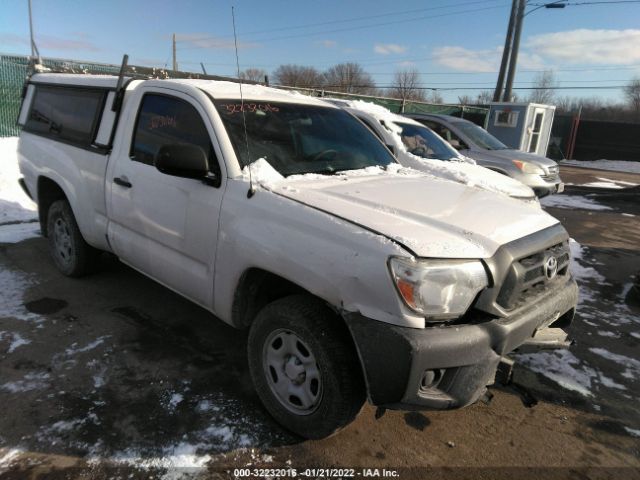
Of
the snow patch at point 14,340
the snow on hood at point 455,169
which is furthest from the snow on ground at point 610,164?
the snow patch at point 14,340

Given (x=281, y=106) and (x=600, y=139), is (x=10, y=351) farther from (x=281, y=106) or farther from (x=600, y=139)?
(x=600, y=139)

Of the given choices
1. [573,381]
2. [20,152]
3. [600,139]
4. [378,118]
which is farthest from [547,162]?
[600,139]

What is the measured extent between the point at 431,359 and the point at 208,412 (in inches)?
58.2

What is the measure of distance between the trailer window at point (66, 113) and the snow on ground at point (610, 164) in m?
22.5

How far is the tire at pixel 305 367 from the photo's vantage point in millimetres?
2346

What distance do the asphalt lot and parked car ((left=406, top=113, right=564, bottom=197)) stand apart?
5487 mm

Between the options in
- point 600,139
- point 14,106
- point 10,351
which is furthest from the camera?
point 600,139

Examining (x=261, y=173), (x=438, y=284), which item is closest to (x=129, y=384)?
(x=261, y=173)

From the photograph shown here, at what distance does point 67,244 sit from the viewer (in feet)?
15.4

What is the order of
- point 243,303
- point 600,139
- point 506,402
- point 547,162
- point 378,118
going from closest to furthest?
point 243,303, point 506,402, point 378,118, point 547,162, point 600,139

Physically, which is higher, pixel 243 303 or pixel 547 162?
pixel 547 162

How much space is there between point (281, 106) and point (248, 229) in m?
1.30

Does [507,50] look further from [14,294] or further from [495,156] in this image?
[14,294]

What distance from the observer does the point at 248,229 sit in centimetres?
268
